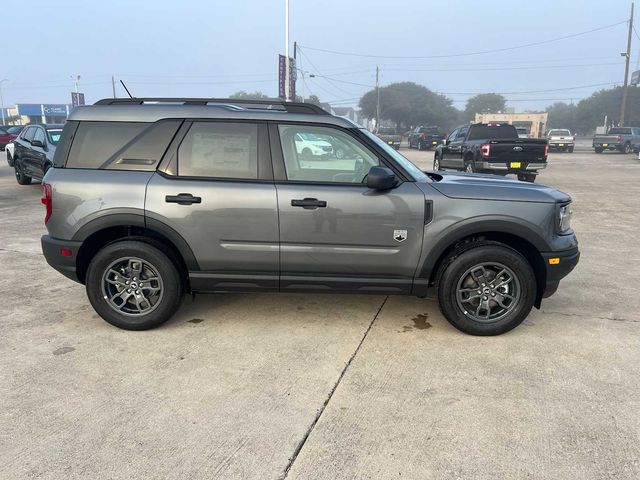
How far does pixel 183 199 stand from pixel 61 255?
Result: 115cm

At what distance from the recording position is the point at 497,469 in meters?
2.52

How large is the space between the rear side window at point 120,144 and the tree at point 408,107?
300 ft

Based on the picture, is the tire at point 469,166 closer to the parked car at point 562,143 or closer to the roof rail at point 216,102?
the roof rail at point 216,102

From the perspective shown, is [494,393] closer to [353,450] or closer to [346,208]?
[353,450]

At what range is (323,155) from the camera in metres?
4.11

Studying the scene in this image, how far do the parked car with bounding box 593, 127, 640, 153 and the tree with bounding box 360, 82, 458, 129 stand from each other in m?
61.6

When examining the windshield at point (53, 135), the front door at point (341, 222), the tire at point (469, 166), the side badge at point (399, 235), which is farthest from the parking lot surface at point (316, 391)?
the tire at point (469, 166)

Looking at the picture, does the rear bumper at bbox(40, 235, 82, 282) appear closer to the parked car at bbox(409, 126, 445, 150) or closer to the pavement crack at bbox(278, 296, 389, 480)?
the pavement crack at bbox(278, 296, 389, 480)

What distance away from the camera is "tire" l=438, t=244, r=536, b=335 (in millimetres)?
3926

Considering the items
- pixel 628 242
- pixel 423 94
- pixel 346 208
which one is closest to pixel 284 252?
pixel 346 208

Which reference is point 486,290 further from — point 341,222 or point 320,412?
point 320,412

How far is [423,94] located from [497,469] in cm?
10954

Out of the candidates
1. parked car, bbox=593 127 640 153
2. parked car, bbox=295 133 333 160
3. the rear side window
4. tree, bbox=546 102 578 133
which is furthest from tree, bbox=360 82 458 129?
the rear side window

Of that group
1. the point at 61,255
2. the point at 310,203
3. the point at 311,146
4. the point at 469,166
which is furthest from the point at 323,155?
the point at 469,166
